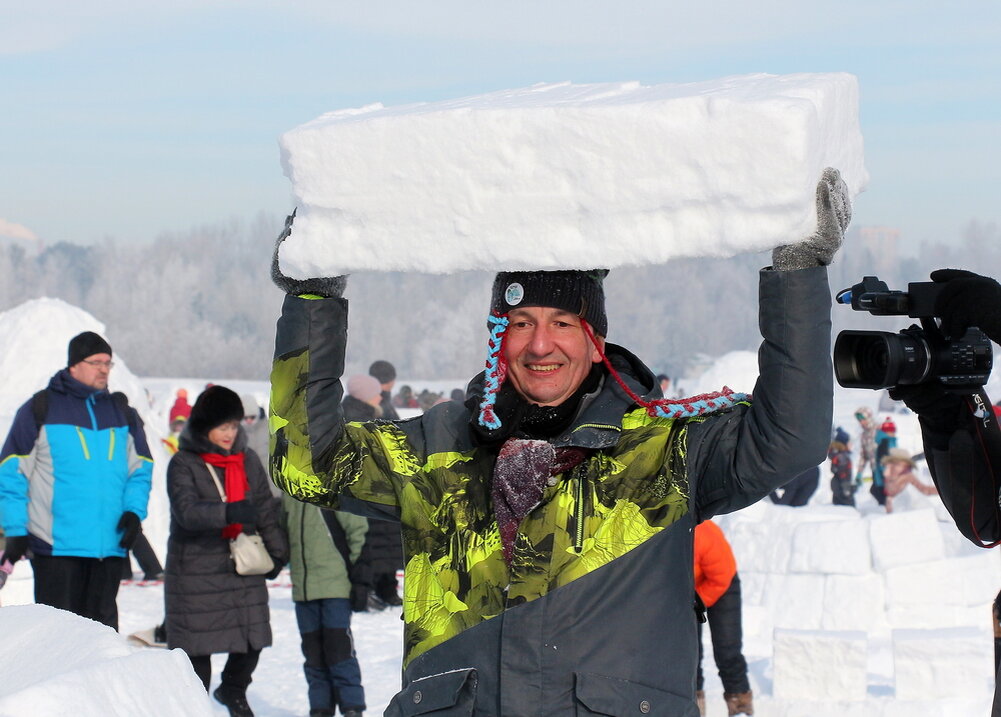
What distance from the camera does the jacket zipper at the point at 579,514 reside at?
251 centimetres

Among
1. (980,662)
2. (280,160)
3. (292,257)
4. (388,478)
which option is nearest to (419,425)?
(388,478)

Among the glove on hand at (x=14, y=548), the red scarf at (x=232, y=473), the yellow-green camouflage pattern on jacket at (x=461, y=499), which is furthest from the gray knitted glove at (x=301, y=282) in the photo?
the glove on hand at (x=14, y=548)

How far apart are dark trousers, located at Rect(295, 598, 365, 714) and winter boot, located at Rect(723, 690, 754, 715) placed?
1813 mm

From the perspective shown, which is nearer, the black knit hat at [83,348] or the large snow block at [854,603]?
the black knit hat at [83,348]

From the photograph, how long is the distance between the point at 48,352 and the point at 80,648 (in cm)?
1306

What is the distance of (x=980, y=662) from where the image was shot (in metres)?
6.83

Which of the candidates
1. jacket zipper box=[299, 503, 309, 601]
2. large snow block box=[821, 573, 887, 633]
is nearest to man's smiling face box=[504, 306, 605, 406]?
jacket zipper box=[299, 503, 309, 601]

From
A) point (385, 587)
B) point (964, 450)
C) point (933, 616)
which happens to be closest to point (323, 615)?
point (385, 587)

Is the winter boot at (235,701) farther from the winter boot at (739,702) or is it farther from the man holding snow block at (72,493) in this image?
the winter boot at (739,702)

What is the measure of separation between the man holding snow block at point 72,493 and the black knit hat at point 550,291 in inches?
145

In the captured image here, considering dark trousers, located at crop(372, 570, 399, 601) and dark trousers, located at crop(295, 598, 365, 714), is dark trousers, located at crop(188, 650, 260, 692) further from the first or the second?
dark trousers, located at crop(372, 570, 399, 601)

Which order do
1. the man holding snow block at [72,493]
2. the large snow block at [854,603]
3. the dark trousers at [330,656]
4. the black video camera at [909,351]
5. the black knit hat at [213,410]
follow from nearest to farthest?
the black video camera at [909,351]
the black knit hat at [213,410]
the man holding snow block at [72,493]
the dark trousers at [330,656]
the large snow block at [854,603]

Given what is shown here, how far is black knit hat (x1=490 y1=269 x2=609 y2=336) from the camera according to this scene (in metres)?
2.72

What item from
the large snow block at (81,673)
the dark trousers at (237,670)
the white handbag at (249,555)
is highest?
the large snow block at (81,673)
